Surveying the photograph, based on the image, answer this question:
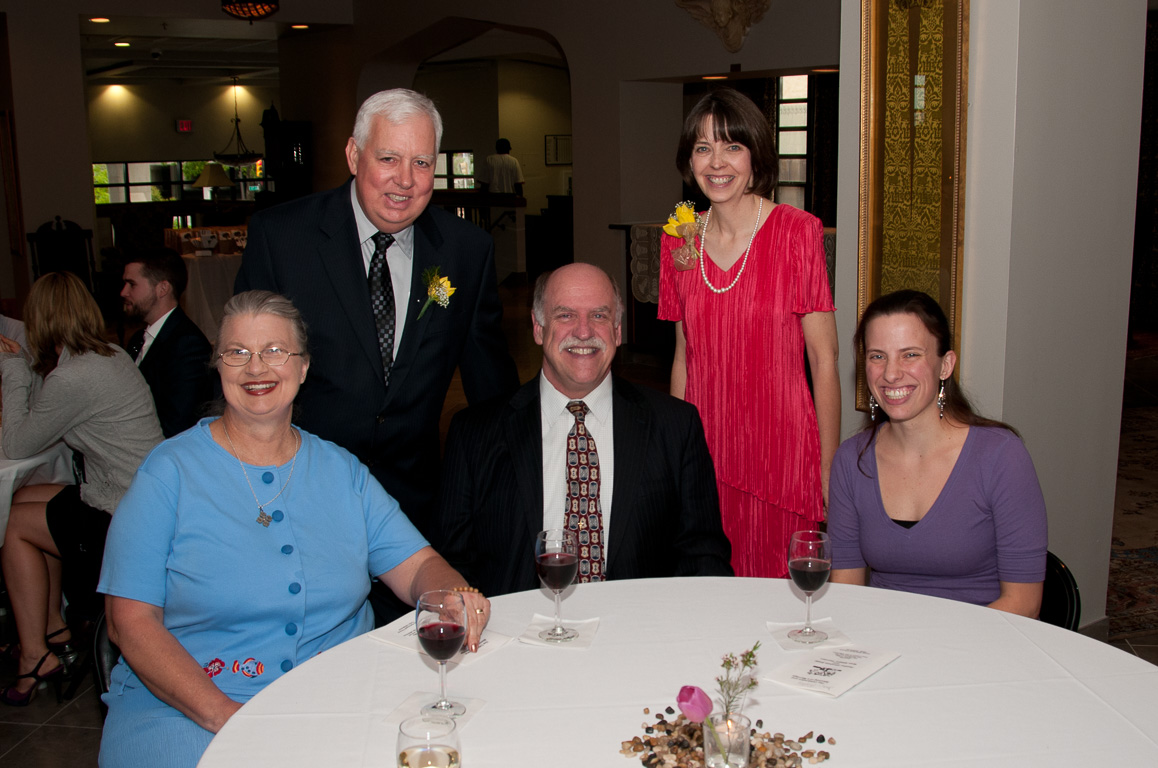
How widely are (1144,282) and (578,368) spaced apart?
10869 mm

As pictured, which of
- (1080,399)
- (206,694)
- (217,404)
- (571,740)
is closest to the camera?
(571,740)

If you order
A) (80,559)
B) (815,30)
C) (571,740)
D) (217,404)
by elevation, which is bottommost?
(80,559)

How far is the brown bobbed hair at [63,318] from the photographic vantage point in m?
3.57

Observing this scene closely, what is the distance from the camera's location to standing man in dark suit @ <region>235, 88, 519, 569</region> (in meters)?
2.57

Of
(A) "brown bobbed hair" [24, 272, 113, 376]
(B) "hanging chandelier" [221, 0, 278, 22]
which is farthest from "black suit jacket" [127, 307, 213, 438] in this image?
(B) "hanging chandelier" [221, 0, 278, 22]

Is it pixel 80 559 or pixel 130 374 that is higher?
pixel 130 374

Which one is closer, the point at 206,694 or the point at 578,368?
the point at 206,694

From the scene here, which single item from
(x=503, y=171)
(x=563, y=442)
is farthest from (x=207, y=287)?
(x=563, y=442)

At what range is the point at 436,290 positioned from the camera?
8.84ft

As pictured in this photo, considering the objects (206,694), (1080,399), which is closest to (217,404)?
(206,694)

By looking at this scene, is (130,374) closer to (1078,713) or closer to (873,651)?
(873,651)

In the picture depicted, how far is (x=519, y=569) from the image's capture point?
2434 mm

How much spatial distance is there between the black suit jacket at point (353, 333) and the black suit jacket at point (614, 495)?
9.6 inches

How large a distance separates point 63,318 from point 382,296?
5.00 ft
